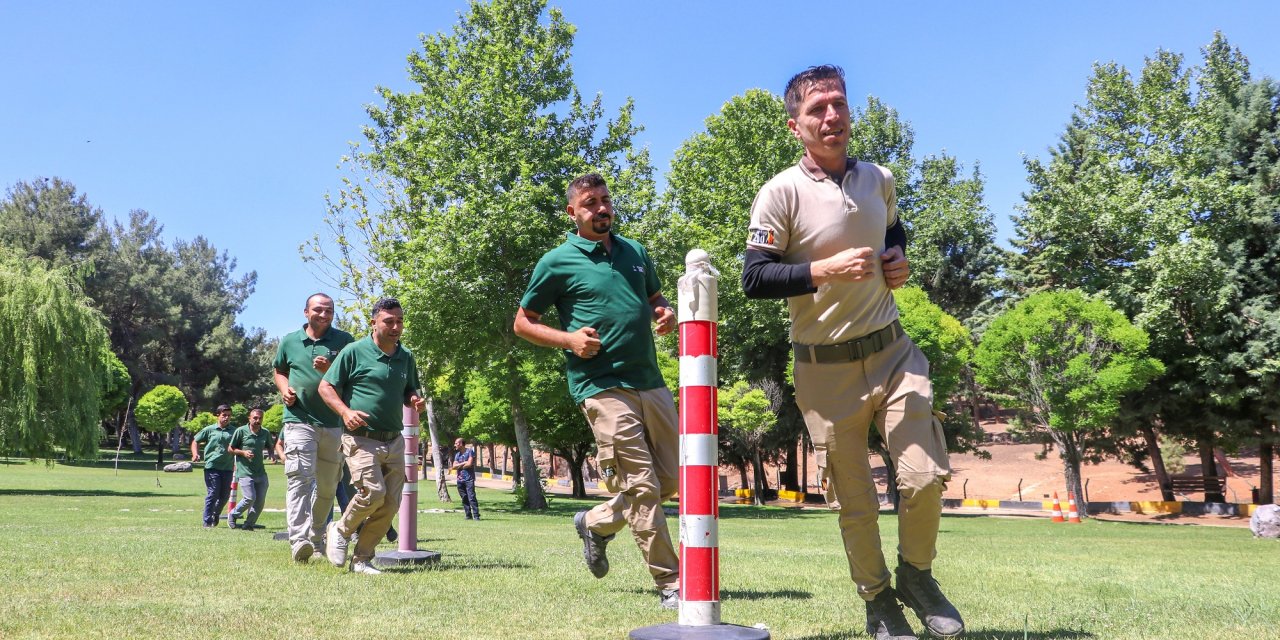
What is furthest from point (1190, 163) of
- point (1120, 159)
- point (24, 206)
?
point (24, 206)

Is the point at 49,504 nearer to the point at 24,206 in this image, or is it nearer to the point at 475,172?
the point at 475,172

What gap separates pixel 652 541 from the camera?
584cm

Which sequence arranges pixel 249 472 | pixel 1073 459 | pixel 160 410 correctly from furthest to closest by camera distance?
pixel 160 410, pixel 1073 459, pixel 249 472

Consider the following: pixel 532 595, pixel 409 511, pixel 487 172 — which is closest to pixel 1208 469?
pixel 487 172

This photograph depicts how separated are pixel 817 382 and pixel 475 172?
2413 cm

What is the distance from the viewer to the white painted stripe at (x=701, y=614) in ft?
12.8

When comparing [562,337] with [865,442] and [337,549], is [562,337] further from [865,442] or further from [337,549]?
[337,549]

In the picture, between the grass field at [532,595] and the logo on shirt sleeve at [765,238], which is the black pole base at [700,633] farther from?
the logo on shirt sleeve at [765,238]

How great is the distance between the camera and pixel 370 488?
8.19 m

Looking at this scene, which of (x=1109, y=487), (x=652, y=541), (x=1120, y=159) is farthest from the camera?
(x=1109, y=487)

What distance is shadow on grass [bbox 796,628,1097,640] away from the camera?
14.4 ft

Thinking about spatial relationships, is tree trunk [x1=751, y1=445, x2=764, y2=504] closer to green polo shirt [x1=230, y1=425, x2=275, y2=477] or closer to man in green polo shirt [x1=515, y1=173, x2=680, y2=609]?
green polo shirt [x1=230, y1=425, x2=275, y2=477]

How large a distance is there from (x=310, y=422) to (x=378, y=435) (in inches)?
57.8

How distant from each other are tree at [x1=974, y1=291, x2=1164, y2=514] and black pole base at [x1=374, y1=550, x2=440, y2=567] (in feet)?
90.7
